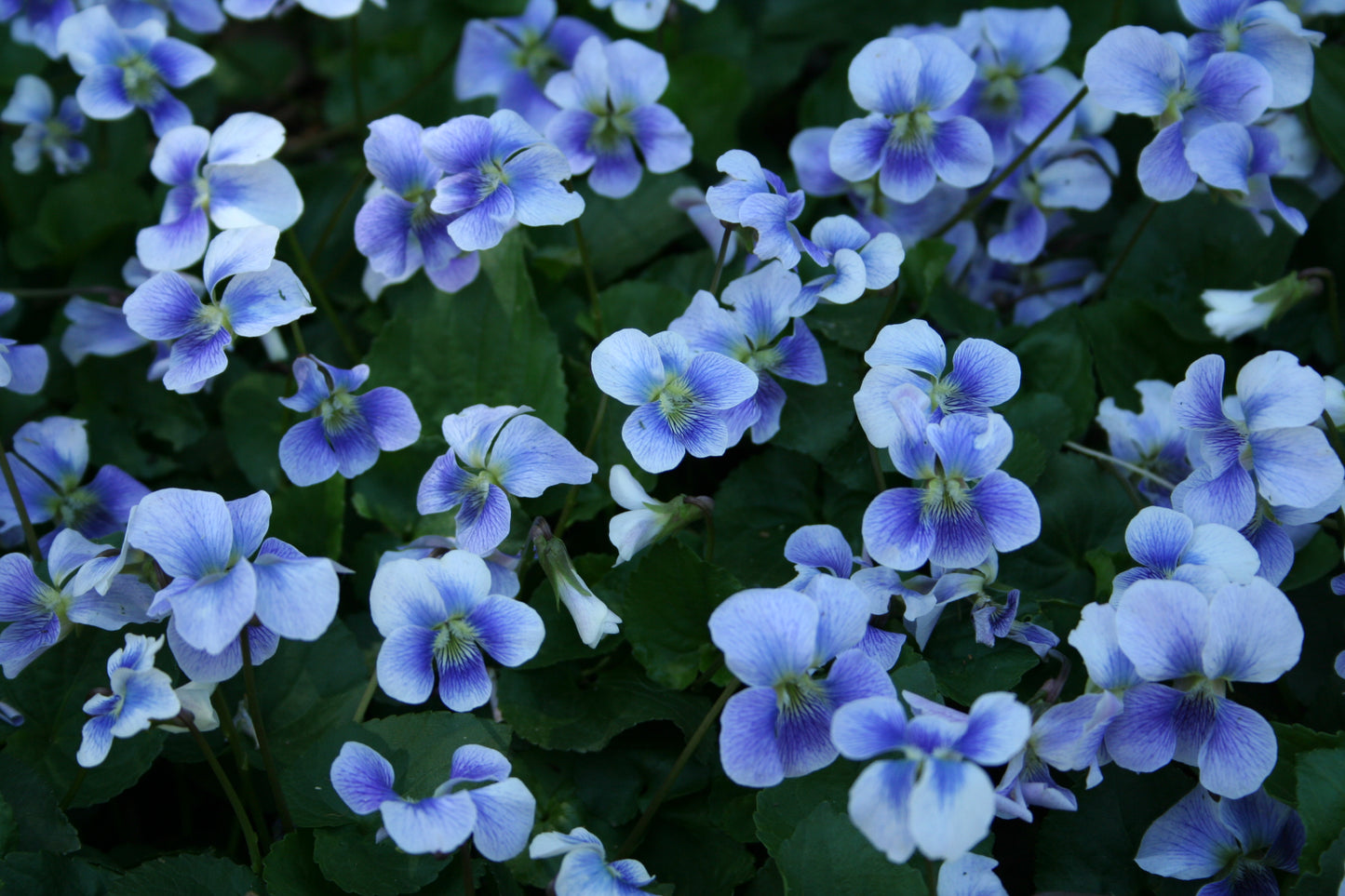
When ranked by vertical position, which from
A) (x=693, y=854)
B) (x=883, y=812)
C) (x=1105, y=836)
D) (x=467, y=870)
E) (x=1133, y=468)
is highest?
(x=883, y=812)

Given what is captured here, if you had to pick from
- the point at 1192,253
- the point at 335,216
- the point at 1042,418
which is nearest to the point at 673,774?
the point at 1042,418

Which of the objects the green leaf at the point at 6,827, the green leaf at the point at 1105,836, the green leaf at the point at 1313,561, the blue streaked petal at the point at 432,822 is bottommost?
the green leaf at the point at 1105,836

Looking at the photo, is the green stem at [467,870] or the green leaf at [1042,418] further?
the green leaf at [1042,418]

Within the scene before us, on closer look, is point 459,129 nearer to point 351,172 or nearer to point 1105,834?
point 351,172

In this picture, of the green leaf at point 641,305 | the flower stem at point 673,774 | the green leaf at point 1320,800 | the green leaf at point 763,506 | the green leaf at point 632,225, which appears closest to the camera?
the green leaf at point 1320,800

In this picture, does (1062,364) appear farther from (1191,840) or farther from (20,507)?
(20,507)

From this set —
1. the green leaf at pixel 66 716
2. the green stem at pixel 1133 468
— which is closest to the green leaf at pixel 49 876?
the green leaf at pixel 66 716

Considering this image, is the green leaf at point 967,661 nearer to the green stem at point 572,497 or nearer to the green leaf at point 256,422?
the green stem at point 572,497
